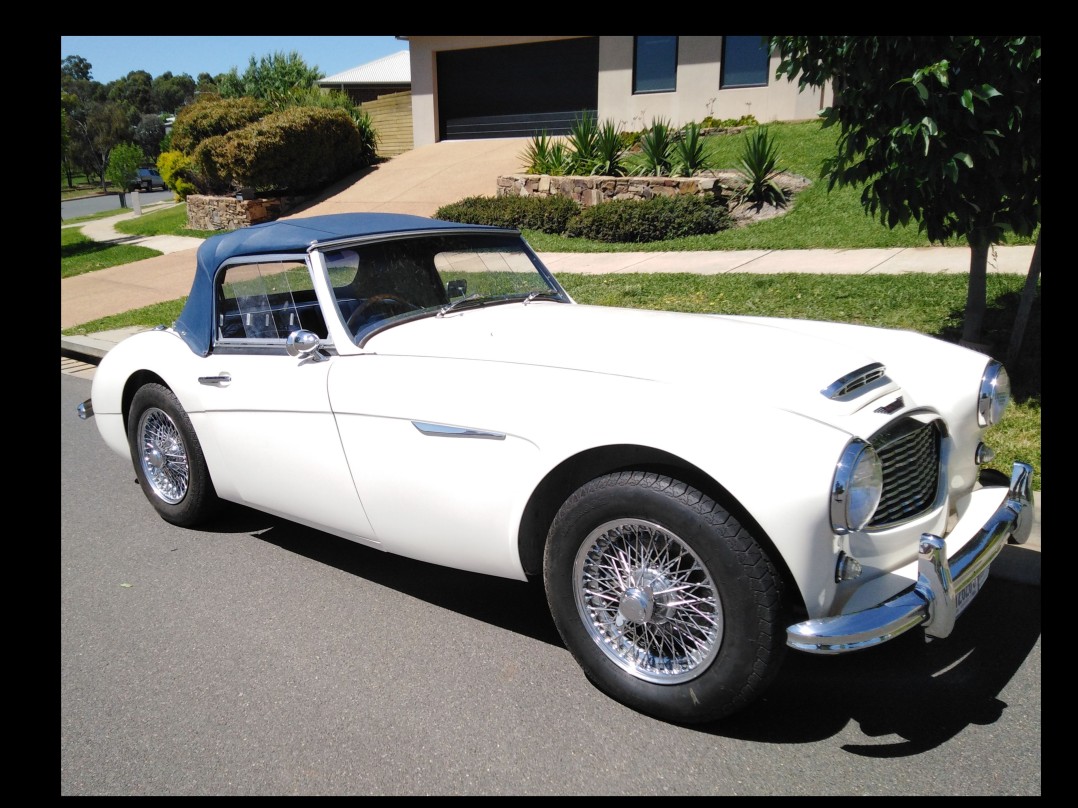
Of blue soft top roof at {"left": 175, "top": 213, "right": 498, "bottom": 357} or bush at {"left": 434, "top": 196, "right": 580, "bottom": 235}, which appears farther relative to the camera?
bush at {"left": 434, "top": 196, "right": 580, "bottom": 235}

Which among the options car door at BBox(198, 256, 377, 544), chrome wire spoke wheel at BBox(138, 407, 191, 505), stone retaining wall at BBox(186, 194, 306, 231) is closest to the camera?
car door at BBox(198, 256, 377, 544)

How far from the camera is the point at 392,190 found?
→ 1923 centimetres

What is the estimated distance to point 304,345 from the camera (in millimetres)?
3645

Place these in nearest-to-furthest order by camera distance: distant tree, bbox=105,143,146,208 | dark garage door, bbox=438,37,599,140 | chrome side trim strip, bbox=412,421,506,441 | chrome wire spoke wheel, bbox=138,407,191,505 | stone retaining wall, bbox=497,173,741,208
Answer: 1. chrome side trim strip, bbox=412,421,506,441
2. chrome wire spoke wheel, bbox=138,407,191,505
3. stone retaining wall, bbox=497,173,741,208
4. dark garage door, bbox=438,37,599,140
5. distant tree, bbox=105,143,146,208

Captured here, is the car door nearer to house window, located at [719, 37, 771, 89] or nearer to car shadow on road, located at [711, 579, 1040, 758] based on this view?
car shadow on road, located at [711, 579, 1040, 758]

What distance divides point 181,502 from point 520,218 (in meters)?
10.6

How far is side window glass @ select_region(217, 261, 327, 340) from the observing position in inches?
157

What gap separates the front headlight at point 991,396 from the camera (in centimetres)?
326

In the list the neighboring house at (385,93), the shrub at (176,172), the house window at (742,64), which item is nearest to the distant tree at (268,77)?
the neighboring house at (385,93)

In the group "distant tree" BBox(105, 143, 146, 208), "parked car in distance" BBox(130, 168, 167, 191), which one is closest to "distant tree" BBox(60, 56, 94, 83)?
"parked car in distance" BBox(130, 168, 167, 191)

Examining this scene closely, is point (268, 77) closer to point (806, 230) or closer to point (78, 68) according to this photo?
point (806, 230)

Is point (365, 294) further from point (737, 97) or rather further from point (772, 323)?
point (737, 97)

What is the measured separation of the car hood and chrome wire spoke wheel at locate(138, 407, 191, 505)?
1.58m

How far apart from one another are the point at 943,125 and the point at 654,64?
16741 mm
